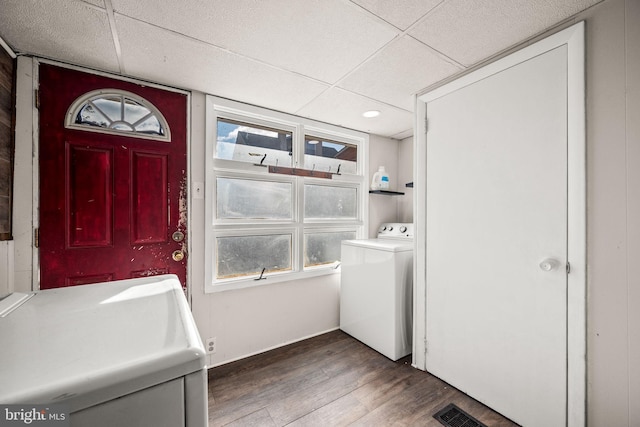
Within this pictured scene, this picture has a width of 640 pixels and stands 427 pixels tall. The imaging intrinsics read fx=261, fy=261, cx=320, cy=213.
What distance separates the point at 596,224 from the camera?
1.25m

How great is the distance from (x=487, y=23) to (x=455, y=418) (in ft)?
7.21

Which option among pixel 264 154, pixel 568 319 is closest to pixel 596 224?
pixel 568 319

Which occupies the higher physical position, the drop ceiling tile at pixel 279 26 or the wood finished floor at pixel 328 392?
the drop ceiling tile at pixel 279 26

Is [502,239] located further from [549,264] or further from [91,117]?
[91,117]

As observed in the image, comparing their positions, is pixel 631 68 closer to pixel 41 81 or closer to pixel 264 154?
pixel 264 154

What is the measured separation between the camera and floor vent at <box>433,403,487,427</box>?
152cm

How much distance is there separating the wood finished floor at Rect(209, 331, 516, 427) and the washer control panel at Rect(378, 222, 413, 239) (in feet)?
3.70

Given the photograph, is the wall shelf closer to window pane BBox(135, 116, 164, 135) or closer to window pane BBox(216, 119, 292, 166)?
window pane BBox(216, 119, 292, 166)

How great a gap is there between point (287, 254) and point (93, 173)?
1.59 metres

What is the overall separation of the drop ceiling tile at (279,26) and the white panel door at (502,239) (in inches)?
31.9

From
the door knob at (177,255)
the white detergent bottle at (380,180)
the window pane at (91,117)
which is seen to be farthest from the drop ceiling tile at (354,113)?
the door knob at (177,255)

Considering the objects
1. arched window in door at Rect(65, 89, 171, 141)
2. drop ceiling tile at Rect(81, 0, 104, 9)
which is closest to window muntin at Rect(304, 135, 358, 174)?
arched window in door at Rect(65, 89, 171, 141)

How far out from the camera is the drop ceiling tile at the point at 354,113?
212cm

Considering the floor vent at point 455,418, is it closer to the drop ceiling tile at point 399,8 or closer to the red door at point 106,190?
the red door at point 106,190
